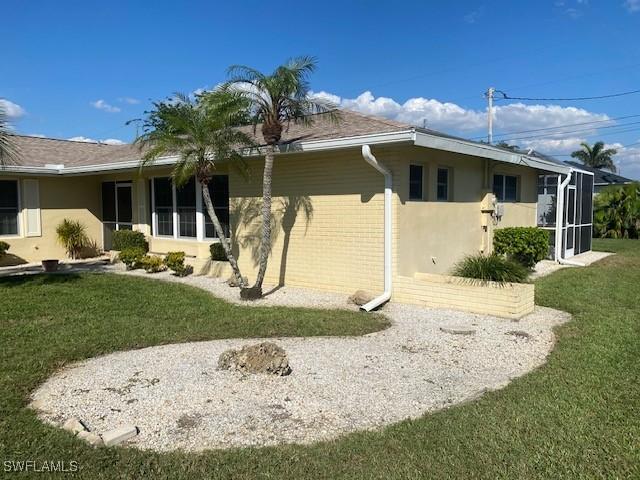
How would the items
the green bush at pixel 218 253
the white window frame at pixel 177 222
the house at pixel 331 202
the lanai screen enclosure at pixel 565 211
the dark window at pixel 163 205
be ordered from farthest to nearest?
the lanai screen enclosure at pixel 565 211
the dark window at pixel 163 205
the white window frame at pixel 177 222
the green bush at pixel 218 253
the house at pixel 331 202

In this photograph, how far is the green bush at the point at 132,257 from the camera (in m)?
13.2

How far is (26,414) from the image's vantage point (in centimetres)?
424

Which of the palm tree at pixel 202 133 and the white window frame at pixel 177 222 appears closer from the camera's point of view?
the palm tree at pixel 202 133

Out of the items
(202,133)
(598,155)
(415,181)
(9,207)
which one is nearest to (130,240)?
(9,207)

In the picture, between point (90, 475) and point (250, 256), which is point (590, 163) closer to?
point (250, 256)

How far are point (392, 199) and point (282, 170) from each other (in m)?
2.83

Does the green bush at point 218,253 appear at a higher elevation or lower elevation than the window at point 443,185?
lower

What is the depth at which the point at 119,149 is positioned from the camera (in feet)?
57.7

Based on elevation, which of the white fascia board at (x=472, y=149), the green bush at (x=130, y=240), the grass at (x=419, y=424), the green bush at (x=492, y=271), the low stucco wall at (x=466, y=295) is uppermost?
the white fascia board at (x=472, y=149)

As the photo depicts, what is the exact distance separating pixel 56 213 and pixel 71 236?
2.86 ft

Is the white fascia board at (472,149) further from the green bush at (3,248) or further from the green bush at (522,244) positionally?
the green bush at (3,248)

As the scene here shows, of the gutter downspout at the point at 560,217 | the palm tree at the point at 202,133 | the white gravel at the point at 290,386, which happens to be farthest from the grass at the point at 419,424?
the gutter downspout at the point at 560,217

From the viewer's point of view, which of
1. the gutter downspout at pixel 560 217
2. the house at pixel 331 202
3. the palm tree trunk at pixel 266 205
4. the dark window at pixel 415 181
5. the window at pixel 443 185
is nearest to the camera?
the palm tree trunk at pixel 266 205

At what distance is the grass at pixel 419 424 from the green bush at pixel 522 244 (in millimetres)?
4669
